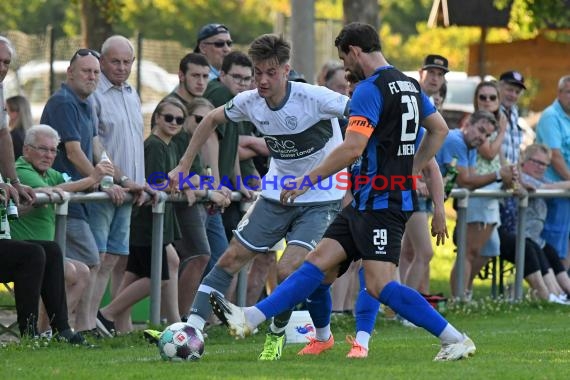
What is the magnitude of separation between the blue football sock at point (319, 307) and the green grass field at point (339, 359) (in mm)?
273

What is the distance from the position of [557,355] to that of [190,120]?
4259 millimetres

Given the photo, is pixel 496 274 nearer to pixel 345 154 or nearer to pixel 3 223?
pixel 3 223

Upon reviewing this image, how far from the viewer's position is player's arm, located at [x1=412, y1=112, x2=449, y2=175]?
10.3 metres

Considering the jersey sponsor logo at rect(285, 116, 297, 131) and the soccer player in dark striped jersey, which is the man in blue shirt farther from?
the soccer player in dark striped jersey

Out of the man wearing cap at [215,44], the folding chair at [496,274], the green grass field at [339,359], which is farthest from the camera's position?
the folding chair at [496,274]

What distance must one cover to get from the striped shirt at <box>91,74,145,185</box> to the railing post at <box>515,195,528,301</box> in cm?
493

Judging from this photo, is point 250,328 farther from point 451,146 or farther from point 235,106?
point 451,146

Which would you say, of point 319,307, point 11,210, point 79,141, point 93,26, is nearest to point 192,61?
point 79,141

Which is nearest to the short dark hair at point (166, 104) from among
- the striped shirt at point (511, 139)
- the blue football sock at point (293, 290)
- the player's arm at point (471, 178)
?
the blue football sock at point (293, 290)

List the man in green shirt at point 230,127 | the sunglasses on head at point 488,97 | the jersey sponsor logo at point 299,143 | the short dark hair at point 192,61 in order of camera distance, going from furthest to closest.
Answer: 1. the sunglasses on head at point 488,97
2. the man in green shirt at point 230,127
3. the short dark hair at point 192,61
4. the jersey sponsor logo at point 299,143

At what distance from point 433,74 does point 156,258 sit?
3928 millimetres

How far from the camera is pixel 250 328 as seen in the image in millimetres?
9656

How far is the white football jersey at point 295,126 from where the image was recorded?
35.8ft

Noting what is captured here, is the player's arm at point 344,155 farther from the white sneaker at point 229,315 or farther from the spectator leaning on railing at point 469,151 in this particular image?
the spectator leaning on railing at point 469,151
